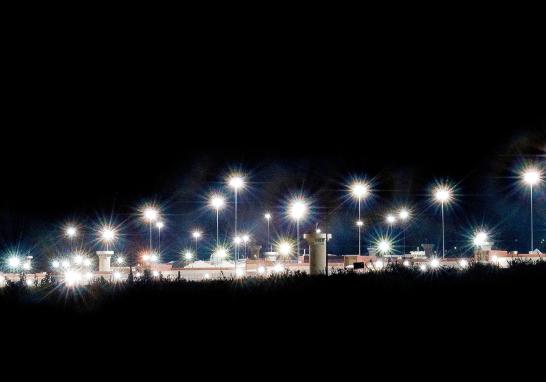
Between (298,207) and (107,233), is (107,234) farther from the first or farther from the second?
(298,207)

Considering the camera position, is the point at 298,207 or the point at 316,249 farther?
the point at 298,207

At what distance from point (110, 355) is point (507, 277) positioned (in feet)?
28.4

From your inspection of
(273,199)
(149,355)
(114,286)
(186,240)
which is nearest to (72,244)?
(186,240)

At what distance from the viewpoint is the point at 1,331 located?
731cm

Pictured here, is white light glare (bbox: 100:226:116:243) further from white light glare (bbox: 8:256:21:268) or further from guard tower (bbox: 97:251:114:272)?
white light glare (bbox: 8:256:21:268)

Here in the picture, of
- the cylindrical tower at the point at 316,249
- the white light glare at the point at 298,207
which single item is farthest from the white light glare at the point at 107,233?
the cylindrical tower at the point at 316,249

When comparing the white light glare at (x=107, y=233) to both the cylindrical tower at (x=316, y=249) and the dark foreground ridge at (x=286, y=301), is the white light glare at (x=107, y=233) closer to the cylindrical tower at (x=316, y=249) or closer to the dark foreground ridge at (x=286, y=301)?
the cylindrical tower at (x=316, y=249)

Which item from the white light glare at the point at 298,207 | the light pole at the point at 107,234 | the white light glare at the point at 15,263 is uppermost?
the white light glare at the point at 298,207

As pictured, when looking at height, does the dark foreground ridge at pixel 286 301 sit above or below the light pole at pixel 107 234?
below

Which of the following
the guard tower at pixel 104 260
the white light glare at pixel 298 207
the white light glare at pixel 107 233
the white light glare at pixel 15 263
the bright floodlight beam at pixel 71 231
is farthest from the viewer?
the bright floodlight beam at pixel 71 231

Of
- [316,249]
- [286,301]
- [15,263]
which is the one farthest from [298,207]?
[15,263]

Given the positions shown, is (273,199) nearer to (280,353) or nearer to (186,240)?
→ (186,240)

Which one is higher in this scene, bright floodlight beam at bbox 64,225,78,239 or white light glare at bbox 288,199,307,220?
white light glare at bbox 288,199,307,220

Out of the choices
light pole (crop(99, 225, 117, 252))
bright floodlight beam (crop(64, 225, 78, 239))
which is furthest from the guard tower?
bright floodlight beam (crop(64, 225, 78, 239))
